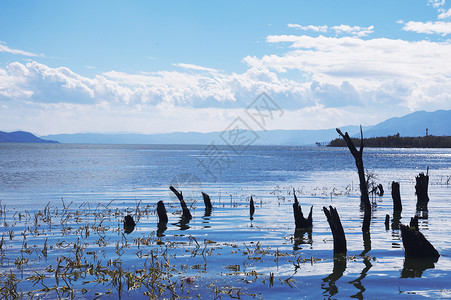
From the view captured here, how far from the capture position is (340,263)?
1377 cm

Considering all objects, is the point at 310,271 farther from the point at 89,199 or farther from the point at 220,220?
the point at 89,199

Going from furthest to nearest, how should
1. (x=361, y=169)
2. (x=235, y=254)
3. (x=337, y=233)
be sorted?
(x=361, y=169) → (x=235, y=254) → (x=337, y=233)

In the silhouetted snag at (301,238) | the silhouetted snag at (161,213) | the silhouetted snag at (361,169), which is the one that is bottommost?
the silhouetted snag at (301,238)

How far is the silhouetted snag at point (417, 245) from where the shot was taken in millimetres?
13969

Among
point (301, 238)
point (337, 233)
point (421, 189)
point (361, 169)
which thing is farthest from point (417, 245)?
point (421, 189)

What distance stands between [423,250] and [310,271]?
4.32 m

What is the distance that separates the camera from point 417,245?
14.1 meters

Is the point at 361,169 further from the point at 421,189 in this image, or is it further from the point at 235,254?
the point at 421,189

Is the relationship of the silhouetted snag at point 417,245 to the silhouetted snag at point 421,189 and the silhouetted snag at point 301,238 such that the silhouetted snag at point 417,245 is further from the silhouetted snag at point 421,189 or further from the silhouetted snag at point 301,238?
the silhouetted snag at point 421,189

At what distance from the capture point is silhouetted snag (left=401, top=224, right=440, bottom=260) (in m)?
14.0

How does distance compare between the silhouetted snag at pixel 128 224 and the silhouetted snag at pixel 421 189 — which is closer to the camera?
the silhouetted snag at pixel 128 224

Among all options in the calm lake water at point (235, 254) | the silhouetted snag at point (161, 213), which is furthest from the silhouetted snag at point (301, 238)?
the silhouetted snag at point (161, 213)

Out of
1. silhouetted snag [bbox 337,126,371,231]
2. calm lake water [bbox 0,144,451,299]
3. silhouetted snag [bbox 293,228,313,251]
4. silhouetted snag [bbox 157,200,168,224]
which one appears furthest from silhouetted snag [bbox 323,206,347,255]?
silhouetted snag [bbox 157,200,168,224]

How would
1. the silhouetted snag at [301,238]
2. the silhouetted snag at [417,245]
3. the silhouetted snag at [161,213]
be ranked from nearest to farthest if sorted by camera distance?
the silhouetted snag at [417,245]
the silhouetted snag at [301,238]
the silhouetted snag at [161,213]
